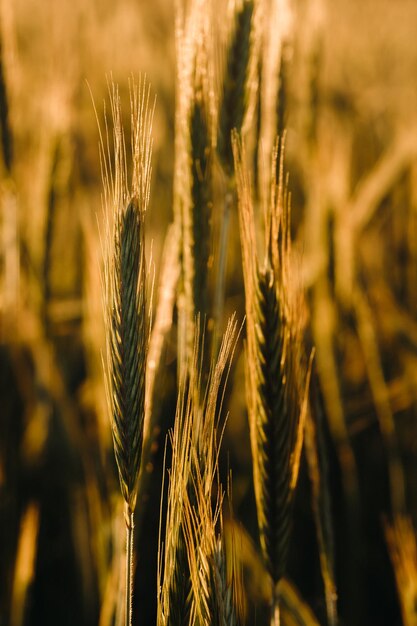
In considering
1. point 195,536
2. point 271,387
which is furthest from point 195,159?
point 195,536

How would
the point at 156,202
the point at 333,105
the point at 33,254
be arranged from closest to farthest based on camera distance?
the point at 33,254
the point at 156,202
the point at 333,105

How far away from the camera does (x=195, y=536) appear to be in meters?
0.52

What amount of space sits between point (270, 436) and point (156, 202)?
4.81 feet

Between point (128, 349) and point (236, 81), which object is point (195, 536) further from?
point (236, 81)

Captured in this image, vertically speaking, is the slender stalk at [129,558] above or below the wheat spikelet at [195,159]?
below

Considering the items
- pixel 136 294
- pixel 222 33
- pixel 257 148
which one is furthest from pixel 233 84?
pixel 136 294

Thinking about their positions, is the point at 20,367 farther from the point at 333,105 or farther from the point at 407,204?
the point at 333,105

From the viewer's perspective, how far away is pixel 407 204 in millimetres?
2178

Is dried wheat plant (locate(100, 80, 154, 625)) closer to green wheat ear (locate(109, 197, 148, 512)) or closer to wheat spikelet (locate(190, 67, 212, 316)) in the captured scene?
green wheat ear (locate(109, 197, 148, 512))

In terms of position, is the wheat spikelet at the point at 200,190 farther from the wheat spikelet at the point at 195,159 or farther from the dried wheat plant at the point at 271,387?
the dried wheat plant at the point at 271,387

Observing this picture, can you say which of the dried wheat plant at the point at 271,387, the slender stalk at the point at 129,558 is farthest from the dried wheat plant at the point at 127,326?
the dried wheat plant at the point at 271,387

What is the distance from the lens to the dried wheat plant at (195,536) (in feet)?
1.66

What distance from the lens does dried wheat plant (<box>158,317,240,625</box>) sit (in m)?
0.51

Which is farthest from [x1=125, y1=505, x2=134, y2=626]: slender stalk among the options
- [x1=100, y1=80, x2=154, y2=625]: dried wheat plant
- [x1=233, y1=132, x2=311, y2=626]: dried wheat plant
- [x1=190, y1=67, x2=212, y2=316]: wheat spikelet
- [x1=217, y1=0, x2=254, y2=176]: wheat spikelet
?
[x1=217, y1=0, x2=254, y2=176]: wheat spikelet
